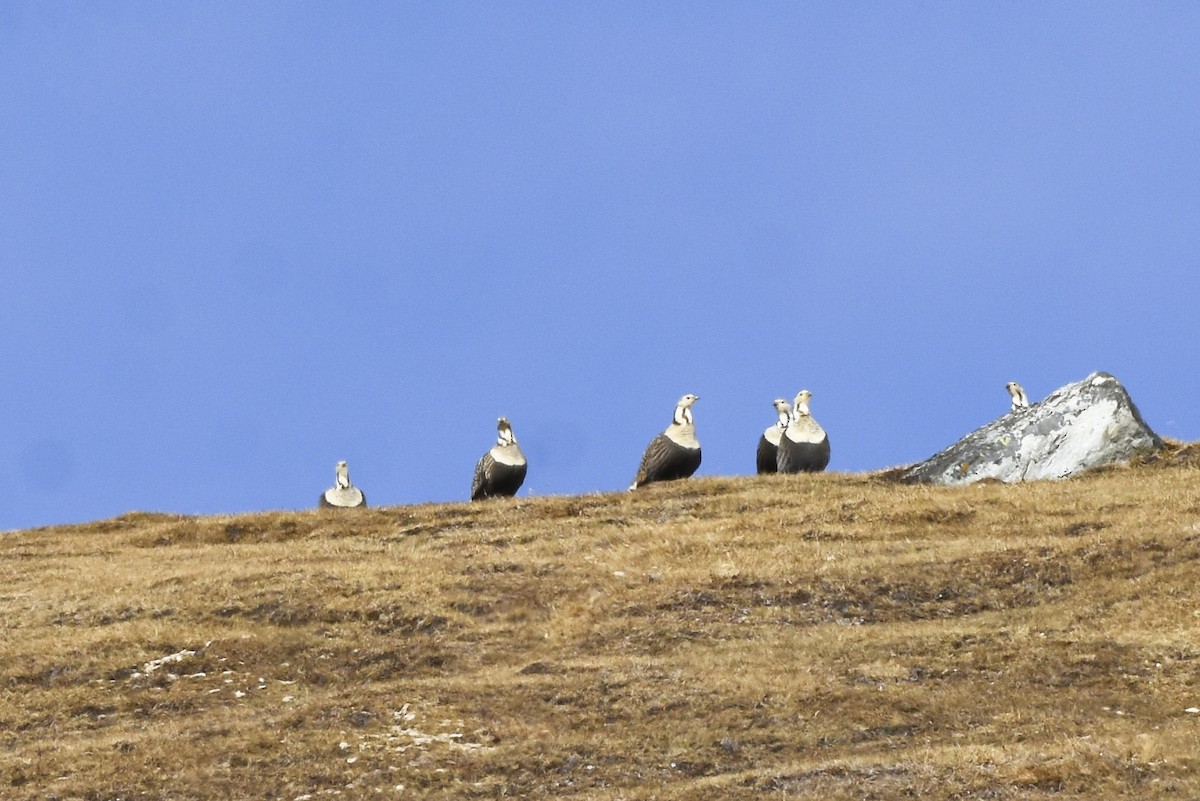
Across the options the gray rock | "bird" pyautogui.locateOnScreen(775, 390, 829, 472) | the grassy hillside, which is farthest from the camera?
"bird" pyautogui.locateOnScreen(775, 390, 829, 472)

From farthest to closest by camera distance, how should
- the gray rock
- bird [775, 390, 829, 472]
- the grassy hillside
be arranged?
bird [775, 390, 829, 472], the gray rock, the grassy hillside

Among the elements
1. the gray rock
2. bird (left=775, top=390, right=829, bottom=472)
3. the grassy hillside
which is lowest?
the grassy hillside

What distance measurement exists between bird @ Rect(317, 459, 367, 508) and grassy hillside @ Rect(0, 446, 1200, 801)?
28.2ft

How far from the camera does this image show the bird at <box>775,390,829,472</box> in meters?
34.9

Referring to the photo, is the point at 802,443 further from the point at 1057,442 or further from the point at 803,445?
the point at 1057,442

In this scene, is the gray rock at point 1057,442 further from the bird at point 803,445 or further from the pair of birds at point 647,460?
the pair of birds at point 647,460

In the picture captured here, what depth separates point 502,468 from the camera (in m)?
36.0

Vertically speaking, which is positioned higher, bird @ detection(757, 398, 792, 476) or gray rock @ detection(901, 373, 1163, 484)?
bird @ detection(757, 398, 792, 476)

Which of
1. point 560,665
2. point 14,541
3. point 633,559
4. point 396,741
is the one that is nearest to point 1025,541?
point 633,559

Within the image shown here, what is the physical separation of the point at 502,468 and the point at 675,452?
12.2 feet

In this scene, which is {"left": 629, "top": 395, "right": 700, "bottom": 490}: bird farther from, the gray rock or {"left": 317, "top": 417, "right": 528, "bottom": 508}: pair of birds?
the gray rock

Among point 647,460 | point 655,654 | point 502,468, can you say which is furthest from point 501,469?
point 655,654

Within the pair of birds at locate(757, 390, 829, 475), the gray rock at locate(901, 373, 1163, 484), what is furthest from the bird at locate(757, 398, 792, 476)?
the gray rock at locate(901, 373, 1163, 484)

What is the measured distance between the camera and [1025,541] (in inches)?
977
